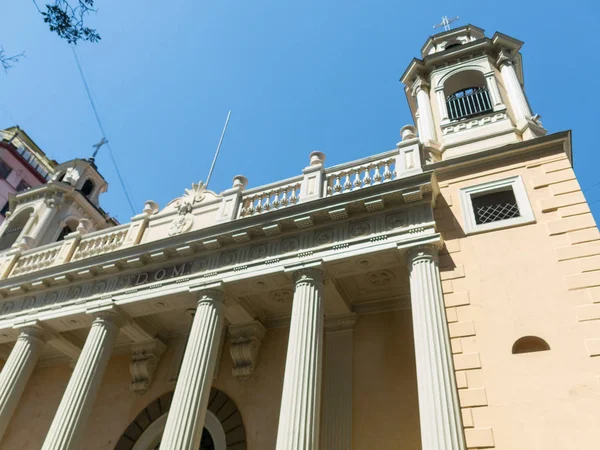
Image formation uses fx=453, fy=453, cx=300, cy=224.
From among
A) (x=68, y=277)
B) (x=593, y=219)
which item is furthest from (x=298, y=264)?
(x=68, y=277)

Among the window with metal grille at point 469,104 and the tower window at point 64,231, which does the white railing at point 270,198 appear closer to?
the window with metal grille at point 469,104

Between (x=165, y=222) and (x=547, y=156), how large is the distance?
10867 mm

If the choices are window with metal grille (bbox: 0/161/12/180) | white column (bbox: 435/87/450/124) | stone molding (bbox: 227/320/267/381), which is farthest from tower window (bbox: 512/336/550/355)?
window with metal grille (bbox: 0/161/12/180)

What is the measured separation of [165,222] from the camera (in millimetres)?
14375

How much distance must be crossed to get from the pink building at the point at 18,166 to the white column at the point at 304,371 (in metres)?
Result: 26.4

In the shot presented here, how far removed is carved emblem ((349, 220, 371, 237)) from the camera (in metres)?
10.5

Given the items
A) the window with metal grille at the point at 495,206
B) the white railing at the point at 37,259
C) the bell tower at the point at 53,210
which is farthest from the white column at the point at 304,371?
the bell tower at the point at 53,210

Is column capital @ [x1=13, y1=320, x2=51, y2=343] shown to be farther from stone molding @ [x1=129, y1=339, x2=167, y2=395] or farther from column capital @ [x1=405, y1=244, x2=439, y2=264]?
column capital @ [x1=405, y1=244, x2=439, y2=264]

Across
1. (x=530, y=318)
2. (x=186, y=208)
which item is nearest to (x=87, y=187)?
(x=186, y=208)

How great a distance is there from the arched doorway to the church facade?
0.06m

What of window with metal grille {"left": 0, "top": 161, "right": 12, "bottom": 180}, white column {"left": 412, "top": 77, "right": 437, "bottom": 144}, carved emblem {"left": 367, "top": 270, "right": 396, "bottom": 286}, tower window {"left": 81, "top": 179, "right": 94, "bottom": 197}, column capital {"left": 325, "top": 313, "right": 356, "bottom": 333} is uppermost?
window with metal grille {"left": 0, "top": 161, "right": 12, "bottom": 180}

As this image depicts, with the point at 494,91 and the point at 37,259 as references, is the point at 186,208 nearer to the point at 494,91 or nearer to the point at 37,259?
the point at 37,259

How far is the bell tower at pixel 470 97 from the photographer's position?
12.7 m

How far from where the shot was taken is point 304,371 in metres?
8.83
